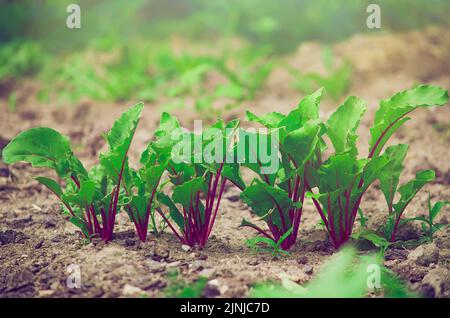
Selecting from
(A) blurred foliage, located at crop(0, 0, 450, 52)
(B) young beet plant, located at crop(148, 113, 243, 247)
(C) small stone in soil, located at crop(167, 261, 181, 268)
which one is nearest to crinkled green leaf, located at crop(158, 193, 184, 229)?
(B) young beet plant, located at crop(148, 113, 243, 247)

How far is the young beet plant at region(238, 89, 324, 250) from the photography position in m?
2.10

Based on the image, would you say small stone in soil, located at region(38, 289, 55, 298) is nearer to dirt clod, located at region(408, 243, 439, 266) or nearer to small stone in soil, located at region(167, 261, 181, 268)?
small stone in soil, located at region(167, 261, 181, 268)

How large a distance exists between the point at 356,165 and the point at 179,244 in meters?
0.84

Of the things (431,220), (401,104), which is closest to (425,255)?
(431,220)

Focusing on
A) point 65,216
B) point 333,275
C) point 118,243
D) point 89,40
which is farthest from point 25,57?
point 333,275

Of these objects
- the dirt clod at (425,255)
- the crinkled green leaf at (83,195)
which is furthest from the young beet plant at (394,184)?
the crinkled green leaf at (83,195)

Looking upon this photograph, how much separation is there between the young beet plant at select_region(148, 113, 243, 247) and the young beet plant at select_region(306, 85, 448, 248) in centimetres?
39

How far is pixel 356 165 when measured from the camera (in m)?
2.18

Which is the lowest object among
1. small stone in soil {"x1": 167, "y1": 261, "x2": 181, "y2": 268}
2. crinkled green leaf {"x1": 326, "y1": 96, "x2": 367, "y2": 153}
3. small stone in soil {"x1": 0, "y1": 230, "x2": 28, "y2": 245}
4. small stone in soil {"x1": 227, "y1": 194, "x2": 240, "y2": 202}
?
small stone in soil {"x1": 167, "y1": 261, "x2": 181, "y2": 268}

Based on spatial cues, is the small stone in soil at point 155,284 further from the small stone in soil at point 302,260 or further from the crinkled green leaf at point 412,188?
the crinkled green leaf at point 412,188

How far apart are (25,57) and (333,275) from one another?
471 cm

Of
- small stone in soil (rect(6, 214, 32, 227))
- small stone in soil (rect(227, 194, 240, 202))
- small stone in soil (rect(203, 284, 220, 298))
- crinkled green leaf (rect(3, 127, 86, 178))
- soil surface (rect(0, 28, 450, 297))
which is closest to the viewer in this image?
small stone in soil (rect(203, 284, 220, 298))

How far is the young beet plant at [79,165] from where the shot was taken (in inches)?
85.7

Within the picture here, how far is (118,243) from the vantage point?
2.34 meters
